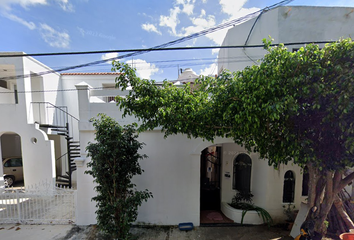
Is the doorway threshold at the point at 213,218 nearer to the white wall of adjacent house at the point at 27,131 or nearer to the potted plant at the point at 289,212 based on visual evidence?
the potted plant at the point at 289,212

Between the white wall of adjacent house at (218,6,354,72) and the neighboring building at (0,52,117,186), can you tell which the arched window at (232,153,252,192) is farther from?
the neighboring building at (0,52,117,186)

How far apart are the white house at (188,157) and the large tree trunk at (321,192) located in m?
1.01

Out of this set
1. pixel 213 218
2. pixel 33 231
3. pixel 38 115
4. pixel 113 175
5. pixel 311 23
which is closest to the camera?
pixel 113 175

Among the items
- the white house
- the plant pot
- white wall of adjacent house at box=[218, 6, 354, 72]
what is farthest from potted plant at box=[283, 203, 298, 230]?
white wall of adjacent house at box=[218, 6, 354, 72]

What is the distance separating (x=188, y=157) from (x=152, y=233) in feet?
7.79

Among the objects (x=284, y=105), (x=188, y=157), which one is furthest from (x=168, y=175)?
(x=284, y=105)

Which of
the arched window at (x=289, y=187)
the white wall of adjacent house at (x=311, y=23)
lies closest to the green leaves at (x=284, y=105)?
the arched window at (x=289, y=187)

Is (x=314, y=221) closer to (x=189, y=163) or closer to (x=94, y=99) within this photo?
(x=189, y=163)

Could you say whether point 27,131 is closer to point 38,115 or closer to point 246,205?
point 38,115

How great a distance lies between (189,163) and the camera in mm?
4438

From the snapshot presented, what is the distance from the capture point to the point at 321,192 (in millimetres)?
3586

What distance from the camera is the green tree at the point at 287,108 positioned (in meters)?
2.40

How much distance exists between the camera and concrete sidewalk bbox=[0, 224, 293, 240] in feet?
12.8

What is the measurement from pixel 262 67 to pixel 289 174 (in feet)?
13.7
